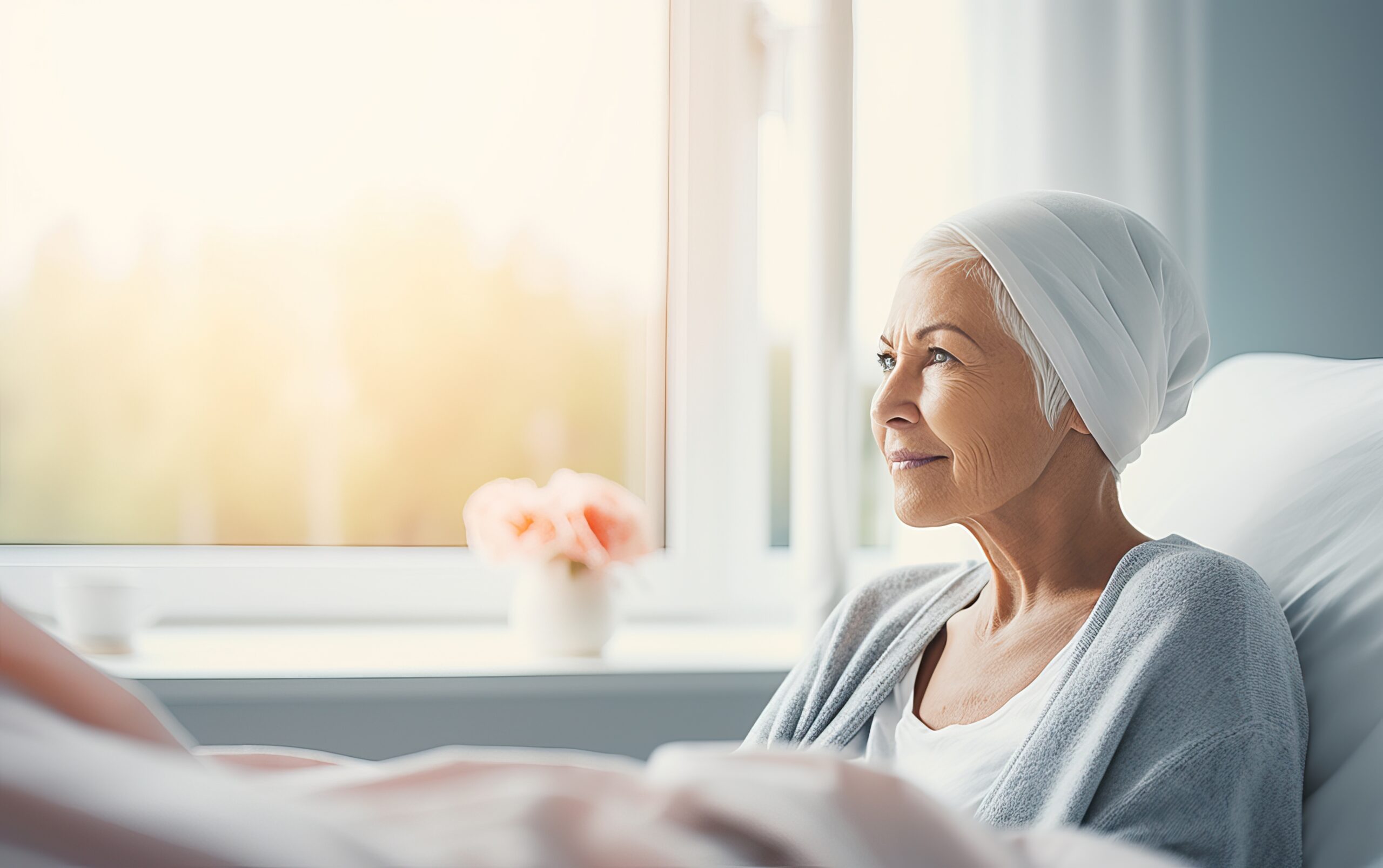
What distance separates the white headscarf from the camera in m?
0.96

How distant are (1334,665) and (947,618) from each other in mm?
385

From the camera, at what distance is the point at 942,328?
1036mm

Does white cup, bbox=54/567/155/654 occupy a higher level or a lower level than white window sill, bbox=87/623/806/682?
higher

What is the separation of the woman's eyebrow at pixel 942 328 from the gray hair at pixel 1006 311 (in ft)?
0.10

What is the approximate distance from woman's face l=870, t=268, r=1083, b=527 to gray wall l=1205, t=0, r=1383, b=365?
2.72 feet

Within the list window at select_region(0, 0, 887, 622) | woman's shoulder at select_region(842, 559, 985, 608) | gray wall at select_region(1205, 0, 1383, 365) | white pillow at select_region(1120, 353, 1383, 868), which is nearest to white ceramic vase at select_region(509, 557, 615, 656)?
window at select_region(0, 0, 887, 622)

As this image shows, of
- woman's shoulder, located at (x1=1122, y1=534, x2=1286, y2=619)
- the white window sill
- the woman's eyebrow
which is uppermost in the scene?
the woman's eyebrow

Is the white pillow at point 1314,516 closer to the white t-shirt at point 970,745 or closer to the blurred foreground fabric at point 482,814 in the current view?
the white t-shirt at point 970,745

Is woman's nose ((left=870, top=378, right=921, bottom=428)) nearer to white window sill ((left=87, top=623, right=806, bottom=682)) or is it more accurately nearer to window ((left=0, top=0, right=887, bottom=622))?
white window sill ((left=87, top=623, right=806, bottom=682))

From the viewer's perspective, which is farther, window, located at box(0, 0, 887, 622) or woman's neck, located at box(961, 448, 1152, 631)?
window, located at box(0, 0, 887, 622)

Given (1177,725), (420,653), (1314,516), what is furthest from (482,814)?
(420,653)

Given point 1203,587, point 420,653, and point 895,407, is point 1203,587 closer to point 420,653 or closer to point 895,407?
point 895,407

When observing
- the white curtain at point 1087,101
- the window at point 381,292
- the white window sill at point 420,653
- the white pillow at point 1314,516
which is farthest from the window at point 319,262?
the white pillow at point 1314,516

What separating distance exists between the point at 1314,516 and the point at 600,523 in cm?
92
